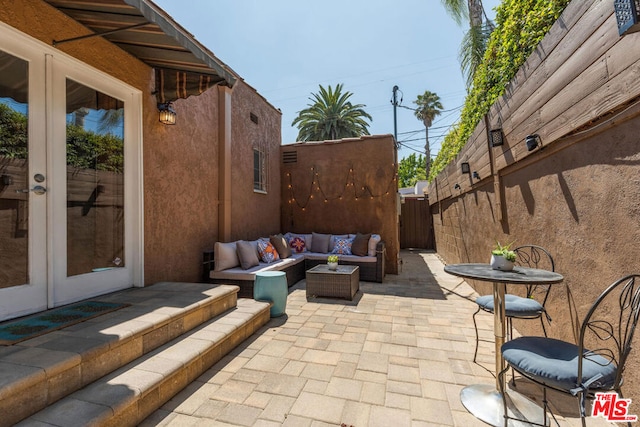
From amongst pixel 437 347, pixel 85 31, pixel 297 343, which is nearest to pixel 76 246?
pixel 85 31

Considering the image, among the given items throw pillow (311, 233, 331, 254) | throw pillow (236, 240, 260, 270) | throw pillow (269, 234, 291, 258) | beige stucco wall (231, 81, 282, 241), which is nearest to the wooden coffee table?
throw pillow (236, 240, 260, 270)

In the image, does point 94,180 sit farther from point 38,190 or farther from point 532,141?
point 532,141

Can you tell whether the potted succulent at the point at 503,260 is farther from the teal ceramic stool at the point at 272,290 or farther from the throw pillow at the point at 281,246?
the throw pillow at the point at 281,246

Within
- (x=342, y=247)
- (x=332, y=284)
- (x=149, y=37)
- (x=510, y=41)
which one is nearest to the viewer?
(x=149, y=37)

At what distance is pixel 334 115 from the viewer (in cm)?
1520

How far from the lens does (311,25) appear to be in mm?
8789

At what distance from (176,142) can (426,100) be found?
69.5 ft

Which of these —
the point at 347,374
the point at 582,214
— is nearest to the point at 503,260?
the point at 582,214

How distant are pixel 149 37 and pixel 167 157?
4.80 ft


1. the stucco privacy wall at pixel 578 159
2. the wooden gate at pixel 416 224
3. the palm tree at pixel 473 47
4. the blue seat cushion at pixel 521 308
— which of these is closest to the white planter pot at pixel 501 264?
the blue seat cushion at pixel 521 308

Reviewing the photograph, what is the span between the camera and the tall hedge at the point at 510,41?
9.04 ft

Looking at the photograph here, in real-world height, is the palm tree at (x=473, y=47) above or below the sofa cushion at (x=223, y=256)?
above

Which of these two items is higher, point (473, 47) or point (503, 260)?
point (473, 47)

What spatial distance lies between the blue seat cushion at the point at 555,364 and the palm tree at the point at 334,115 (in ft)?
47.6
